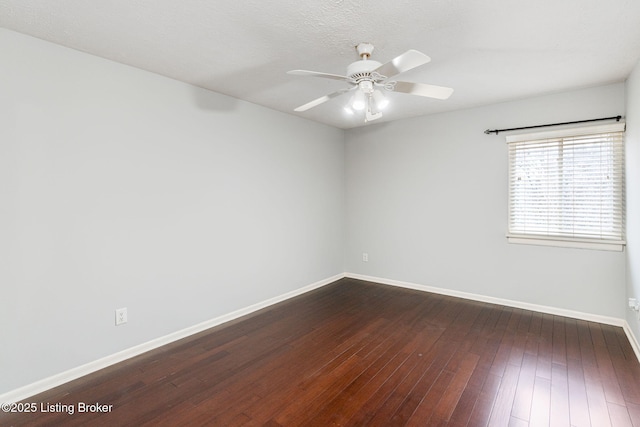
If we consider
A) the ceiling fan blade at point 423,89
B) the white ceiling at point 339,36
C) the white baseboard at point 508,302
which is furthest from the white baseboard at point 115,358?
the ceiling fan blade at point 423,89

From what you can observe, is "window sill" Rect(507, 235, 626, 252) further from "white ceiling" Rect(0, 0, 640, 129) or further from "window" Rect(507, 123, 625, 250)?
"white ceiling" Rect(0, 0, 640, 129)

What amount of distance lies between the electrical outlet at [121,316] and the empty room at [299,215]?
0.15 feet

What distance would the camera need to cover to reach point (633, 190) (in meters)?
2.74

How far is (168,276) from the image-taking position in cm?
297

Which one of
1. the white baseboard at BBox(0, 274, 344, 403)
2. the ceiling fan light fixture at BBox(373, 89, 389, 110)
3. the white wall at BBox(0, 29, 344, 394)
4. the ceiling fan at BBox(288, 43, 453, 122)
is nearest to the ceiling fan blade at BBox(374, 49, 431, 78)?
the ceiling fan at BBox(288, 43, 453, 122)

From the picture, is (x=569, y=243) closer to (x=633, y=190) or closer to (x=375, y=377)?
(x=633, y=190)

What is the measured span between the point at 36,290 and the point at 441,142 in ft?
14.4

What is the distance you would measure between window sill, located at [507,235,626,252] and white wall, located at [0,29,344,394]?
291cm

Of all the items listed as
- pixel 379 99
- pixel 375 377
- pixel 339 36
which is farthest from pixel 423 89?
pixel 375 377

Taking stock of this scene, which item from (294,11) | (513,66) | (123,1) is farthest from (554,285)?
(123,1)

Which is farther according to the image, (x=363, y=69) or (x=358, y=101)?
(x=358, y=101)

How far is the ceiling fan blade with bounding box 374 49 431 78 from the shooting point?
1.74m

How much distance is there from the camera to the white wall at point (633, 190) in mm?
2600

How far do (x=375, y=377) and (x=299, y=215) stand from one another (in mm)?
2480
